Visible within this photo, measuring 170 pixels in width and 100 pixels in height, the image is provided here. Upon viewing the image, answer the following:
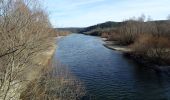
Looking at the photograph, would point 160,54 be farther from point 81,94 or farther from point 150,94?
point 81,94

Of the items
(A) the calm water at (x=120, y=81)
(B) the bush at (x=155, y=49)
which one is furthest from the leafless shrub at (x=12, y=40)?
(B) the bush at (x=155, y=49)

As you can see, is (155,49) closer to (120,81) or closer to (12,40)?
(120,81)

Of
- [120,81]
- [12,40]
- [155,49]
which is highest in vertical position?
[12,40]

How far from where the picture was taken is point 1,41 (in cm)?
783

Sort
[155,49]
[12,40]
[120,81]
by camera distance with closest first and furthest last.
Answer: [12,40] → [120,81] → [155,49]

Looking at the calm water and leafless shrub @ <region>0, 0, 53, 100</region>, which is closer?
leafless shrub @ <region>0, 0, 53, 100</region>

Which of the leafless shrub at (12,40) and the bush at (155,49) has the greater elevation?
the leafless shrub at (12,40)

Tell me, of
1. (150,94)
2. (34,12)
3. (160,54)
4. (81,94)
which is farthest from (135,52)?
(34,12)

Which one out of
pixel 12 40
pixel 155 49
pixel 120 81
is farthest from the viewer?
pixel 155 49

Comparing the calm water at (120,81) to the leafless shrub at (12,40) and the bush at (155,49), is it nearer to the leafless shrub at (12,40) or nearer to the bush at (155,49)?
the bush at (155,49)

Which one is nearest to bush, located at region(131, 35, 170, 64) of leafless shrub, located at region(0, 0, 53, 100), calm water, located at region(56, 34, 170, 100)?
calm water, located at region(56, 34, 170, 100)

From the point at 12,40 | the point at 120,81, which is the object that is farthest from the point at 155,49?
the point at 12,40

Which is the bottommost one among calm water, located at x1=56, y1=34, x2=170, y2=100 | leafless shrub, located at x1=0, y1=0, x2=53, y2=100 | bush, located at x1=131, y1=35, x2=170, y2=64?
calm water, located at x1=56, y1=34, x2=170, y2=100

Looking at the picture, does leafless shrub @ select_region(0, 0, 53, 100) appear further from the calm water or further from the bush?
the bush
